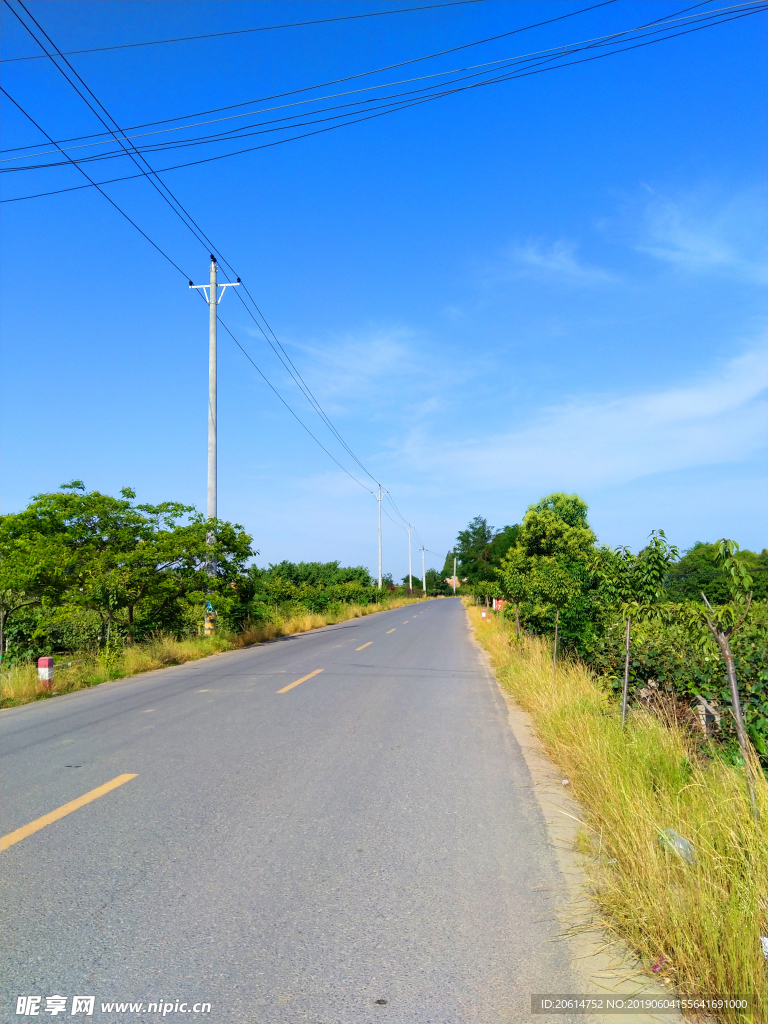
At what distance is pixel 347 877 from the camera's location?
418 centimetres

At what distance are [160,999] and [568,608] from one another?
11958mm

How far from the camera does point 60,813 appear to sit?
527 centimetres

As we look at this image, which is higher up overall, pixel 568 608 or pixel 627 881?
pixel 568 608

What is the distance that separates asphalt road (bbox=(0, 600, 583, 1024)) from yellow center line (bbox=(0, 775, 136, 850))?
0.28 ft

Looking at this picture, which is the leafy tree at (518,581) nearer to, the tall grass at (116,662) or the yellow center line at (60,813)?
the tall grass at (116,662)

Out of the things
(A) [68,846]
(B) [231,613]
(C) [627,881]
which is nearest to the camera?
(C) [627,881]

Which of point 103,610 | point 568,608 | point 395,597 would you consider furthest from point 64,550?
point 395,597

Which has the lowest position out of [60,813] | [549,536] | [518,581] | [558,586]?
[60,813]

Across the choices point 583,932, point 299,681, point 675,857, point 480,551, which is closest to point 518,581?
point 299,681

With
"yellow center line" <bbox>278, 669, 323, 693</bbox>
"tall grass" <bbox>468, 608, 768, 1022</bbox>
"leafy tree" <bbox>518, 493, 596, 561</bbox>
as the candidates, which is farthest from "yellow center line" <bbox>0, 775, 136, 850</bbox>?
"leafy tree" <bbox>518, 493, 596, 561</bbox>

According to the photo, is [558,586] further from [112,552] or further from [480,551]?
[480,551]

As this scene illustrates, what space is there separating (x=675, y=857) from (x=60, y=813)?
4300 millimetres

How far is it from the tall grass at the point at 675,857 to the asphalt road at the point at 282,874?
0.43 meters

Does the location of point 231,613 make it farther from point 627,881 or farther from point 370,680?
point 627,881
